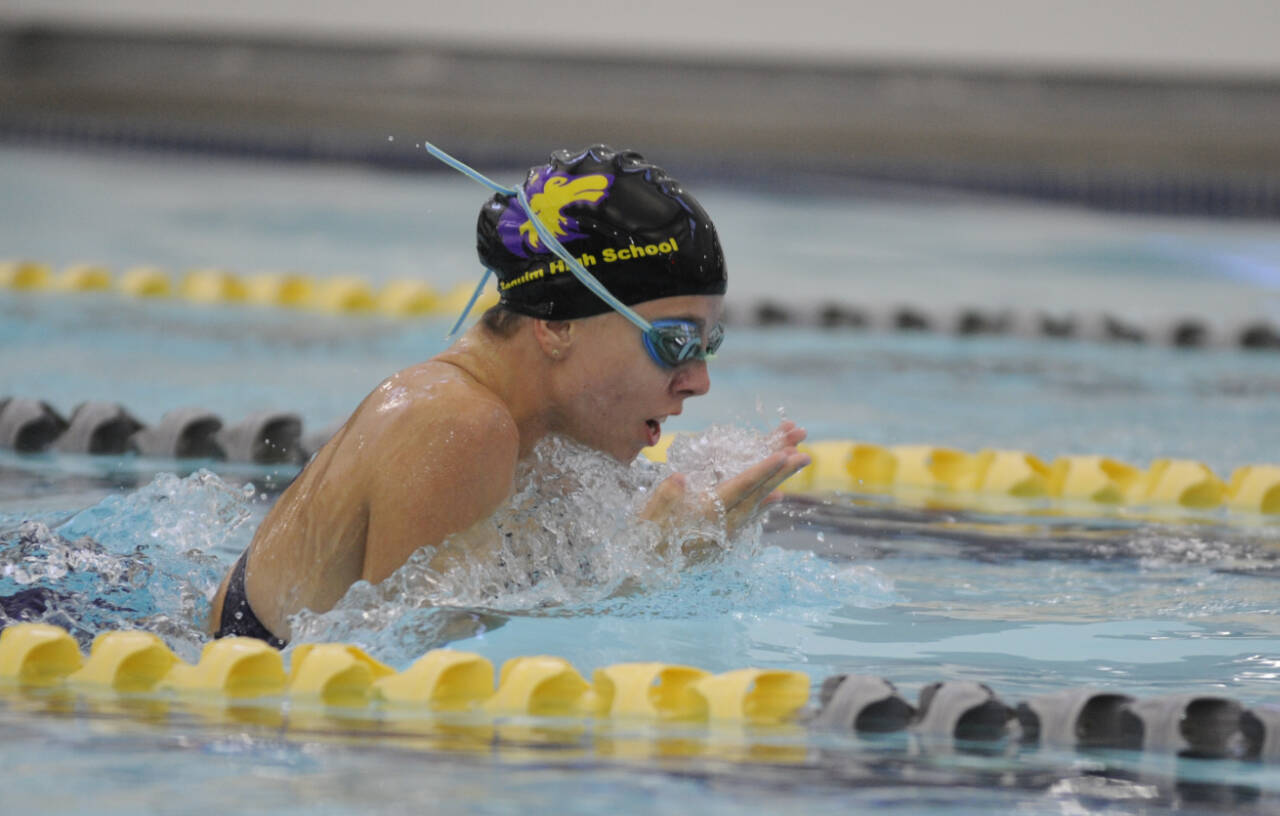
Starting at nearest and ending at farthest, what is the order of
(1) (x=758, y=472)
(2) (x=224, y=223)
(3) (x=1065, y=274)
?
(1) (x=758, y=472) < (3) (x=1065, y=274) < (2) (x=224, y=223)

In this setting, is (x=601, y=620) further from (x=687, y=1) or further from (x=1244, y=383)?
(x=687, y=1)

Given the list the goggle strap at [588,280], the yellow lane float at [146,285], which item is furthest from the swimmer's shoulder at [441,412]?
the yellow lane float at [146,285]

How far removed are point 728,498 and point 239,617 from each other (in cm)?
82

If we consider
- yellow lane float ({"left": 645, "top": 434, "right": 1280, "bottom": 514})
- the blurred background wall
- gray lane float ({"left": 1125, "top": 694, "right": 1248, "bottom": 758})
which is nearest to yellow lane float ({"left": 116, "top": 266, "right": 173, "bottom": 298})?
the blurred background wall

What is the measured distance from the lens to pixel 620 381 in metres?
2.60

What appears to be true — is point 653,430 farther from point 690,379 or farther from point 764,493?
point 764,493

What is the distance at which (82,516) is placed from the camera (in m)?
3.42

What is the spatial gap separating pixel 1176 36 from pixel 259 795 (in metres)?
12.4

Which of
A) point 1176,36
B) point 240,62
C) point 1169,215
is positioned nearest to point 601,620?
point 1169,215

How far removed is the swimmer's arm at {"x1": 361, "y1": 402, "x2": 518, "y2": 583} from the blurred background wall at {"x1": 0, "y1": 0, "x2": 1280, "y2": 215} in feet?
31.8

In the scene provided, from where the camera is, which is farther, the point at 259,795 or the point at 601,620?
the point at 601,620

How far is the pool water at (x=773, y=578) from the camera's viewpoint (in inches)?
74.8

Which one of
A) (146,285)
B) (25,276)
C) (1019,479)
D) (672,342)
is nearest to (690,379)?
(672,342)

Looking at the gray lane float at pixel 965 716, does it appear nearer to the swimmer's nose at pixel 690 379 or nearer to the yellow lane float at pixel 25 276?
the swimmer's nose at pixel 690 379
